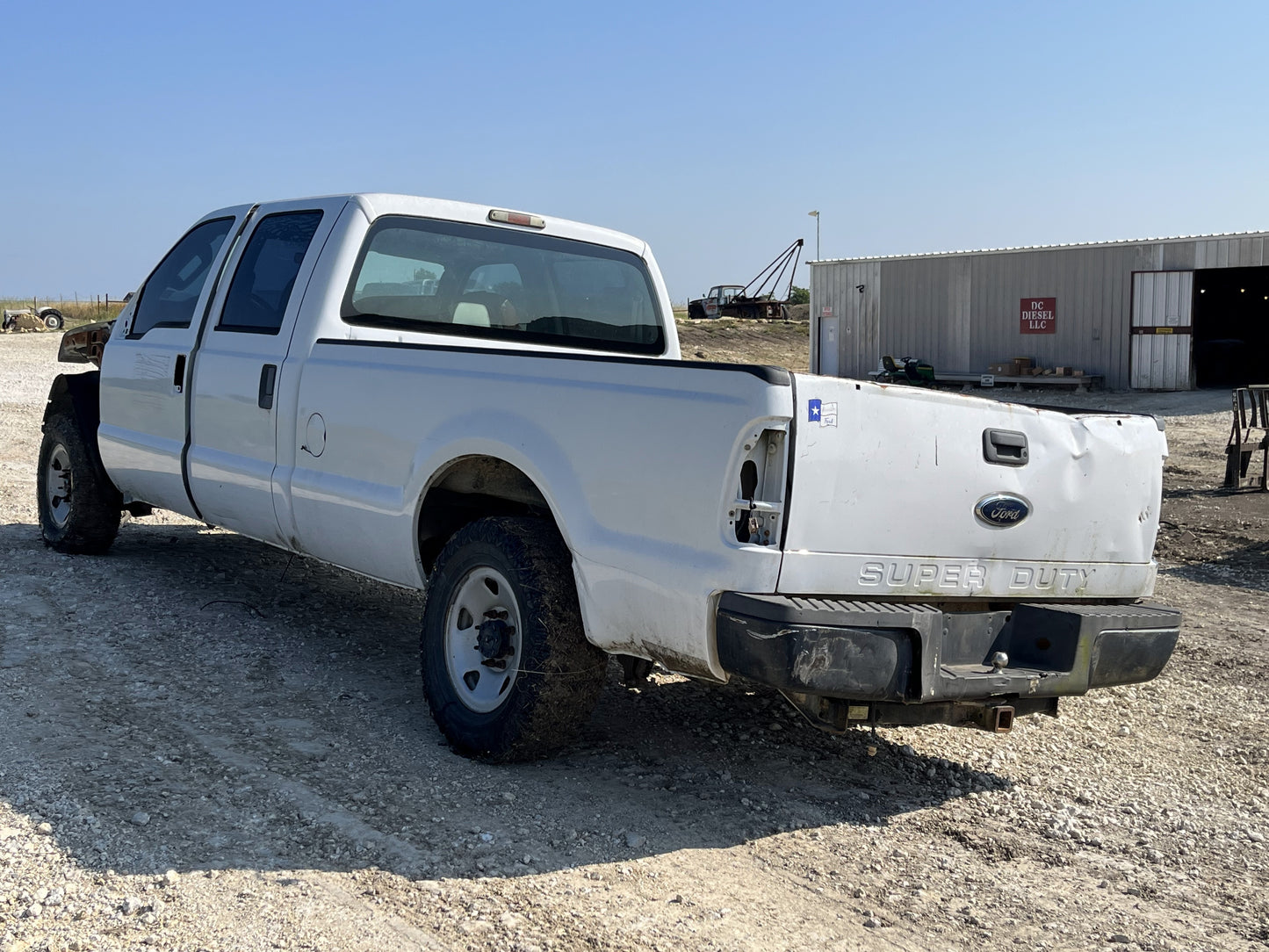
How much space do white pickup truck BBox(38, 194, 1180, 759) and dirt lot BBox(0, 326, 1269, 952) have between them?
0.44m

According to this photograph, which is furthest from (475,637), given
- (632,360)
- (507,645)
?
(632,360)

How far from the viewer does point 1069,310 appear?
29.2 m

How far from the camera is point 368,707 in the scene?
504cm

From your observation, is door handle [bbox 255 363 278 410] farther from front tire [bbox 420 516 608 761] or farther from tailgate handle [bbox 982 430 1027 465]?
tailgate handle [bbox 982 430 1027 465]

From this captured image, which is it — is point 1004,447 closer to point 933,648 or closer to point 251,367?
point 933,648

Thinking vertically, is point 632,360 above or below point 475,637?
above

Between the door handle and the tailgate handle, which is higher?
the door handle

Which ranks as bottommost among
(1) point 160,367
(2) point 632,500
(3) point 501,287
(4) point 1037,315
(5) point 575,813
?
(5) point 575,813

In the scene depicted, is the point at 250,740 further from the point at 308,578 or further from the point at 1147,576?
the point at 1147,576

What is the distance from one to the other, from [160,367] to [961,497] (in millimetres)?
4518

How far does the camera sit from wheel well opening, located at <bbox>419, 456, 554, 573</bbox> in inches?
179

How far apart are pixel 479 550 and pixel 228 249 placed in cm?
288

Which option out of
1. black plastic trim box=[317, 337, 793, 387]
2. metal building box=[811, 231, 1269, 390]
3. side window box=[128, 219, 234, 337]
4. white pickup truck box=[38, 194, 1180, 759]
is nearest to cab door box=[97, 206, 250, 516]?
side window box=[128, 219, 234, 337]

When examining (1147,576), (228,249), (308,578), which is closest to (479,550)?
(1147,576)
